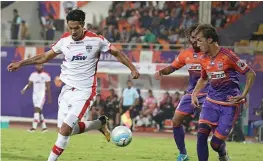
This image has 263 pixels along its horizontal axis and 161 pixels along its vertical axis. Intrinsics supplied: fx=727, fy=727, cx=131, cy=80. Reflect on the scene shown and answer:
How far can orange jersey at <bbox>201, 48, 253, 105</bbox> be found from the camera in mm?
10844

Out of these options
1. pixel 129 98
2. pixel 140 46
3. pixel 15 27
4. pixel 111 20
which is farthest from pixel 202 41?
pixel 15 27

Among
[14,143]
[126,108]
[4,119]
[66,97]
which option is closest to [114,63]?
[126,108]

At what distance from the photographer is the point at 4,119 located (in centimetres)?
2728

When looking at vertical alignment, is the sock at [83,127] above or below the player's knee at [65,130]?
below

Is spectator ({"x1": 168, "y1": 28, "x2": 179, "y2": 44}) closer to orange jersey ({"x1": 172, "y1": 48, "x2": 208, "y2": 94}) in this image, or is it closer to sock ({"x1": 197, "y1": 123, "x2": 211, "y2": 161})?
orange jersey ({"x1": 172, "y1": 48, "x2": 208, "y2": 94})

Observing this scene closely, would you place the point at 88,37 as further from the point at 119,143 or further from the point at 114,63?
the point at 114,63

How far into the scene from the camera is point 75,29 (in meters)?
11.4

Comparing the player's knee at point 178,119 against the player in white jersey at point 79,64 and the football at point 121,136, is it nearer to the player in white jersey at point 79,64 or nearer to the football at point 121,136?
the football at point 121,136

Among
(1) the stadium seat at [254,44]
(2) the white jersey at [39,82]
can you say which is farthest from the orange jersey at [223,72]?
(1) the stadium seat at [254,44]

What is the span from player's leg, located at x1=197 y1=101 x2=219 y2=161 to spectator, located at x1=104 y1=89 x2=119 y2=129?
1516 cm

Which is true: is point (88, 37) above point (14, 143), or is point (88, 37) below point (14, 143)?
above

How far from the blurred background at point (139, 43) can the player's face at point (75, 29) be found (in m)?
12.6

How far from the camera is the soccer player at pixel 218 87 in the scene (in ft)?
35.5

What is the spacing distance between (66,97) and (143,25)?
1718 centimetres
